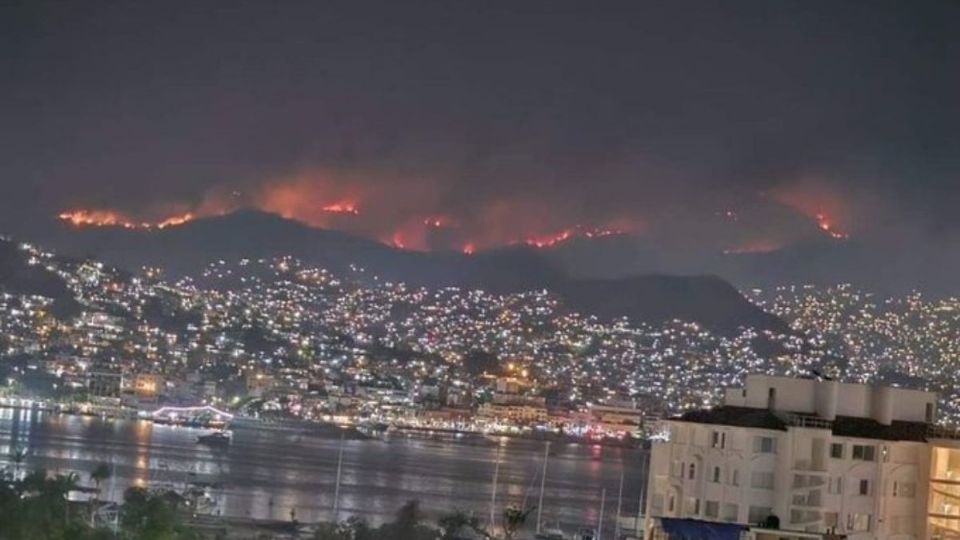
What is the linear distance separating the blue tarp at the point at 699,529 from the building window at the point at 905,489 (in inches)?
33.6

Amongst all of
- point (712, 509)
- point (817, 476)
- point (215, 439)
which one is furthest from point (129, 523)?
point (215, 439)

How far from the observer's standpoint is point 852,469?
287 inches

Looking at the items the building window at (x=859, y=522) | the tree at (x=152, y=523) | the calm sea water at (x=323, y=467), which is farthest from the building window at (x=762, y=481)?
the calm sea water at (x=323, y=467)

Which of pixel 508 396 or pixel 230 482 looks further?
pixel 508 396

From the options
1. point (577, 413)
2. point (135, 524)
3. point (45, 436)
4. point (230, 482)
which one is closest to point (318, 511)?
point (230, 482)

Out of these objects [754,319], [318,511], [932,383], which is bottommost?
[318,511]

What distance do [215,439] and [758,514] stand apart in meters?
32.5

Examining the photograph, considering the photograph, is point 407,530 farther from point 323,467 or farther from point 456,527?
point 323,467

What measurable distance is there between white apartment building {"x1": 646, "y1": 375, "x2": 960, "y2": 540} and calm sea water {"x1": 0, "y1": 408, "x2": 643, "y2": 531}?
11.9 metres

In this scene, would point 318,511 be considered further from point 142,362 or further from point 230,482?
point 142,362

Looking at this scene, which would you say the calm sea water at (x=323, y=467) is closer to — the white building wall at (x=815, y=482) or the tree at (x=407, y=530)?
the tree at (x=407, y=530)

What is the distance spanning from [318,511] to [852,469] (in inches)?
629

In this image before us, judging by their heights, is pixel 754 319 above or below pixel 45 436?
above

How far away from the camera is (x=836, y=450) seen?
7297 mm
